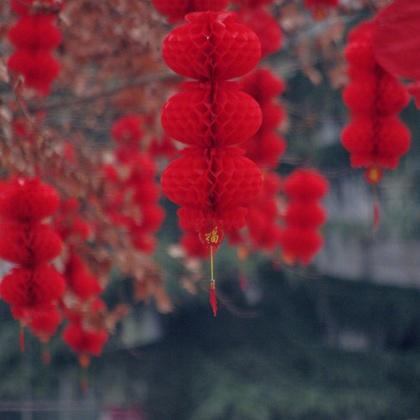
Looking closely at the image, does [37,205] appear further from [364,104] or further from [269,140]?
[269,140]

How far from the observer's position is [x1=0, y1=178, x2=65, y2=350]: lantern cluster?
1751 mm

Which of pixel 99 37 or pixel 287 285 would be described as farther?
pixel 287 285

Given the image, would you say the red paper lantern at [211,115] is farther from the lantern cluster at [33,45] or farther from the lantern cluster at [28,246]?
the lantern cluster at [33,45]

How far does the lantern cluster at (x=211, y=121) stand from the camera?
1300 mm

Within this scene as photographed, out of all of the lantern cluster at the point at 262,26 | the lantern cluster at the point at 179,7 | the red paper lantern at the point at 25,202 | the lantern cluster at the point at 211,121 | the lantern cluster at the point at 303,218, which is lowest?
the lantern cluster at the point at 303,218

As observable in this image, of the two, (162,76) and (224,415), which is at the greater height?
(162,76)

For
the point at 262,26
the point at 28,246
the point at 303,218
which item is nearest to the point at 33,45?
the point at 262,26

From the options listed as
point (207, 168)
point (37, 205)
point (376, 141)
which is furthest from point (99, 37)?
point (207, 168)

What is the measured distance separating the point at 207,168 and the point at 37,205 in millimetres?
647

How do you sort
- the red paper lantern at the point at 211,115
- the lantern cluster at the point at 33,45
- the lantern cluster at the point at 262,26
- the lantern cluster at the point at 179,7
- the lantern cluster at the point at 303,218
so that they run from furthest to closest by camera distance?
Result: the lantern cluster at the point at 303,218, the lantern cluster at the point at 33,45, the lantern cluster at the point at 262,26, the lantern cluster at the point at 179,7, the red paper lantern at the point at 211,115

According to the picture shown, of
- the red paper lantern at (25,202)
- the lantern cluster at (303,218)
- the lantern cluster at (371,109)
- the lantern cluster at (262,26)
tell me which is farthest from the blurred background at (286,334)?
the lantern cluster at (371,109)

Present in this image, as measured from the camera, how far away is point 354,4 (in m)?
2.89

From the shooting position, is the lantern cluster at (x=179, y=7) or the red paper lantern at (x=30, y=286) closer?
the lantern cluster at (x=179, y=7)

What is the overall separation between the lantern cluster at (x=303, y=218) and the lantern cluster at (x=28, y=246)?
1690 millimetres
